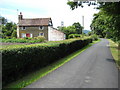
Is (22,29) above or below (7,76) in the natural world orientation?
above

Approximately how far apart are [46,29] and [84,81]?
32.2 metres

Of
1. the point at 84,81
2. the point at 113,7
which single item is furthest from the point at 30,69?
the point at 113,7

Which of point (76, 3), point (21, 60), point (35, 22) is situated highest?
point (35, 22)

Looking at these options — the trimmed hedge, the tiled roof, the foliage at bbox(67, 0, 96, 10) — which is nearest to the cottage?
the tiled roof

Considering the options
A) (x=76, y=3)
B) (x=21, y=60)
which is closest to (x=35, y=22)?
(x=76, y=3)

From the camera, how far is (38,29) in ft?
121

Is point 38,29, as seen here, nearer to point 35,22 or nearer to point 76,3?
point 35,22

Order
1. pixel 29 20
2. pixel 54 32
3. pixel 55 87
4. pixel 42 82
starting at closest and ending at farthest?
pixel 55 87, pixel 42 82, pixel 54 32, pixel 29 20

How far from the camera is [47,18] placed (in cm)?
3738

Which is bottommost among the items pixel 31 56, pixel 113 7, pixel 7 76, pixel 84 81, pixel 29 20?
pixel 84 81

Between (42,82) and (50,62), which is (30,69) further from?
(50,62)

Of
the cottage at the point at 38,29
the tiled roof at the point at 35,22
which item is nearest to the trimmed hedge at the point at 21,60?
the cottage at the point at 38,29

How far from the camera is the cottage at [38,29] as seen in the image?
35938mm

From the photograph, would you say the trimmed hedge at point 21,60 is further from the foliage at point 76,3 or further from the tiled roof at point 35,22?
the tiled roof at point 35,22
